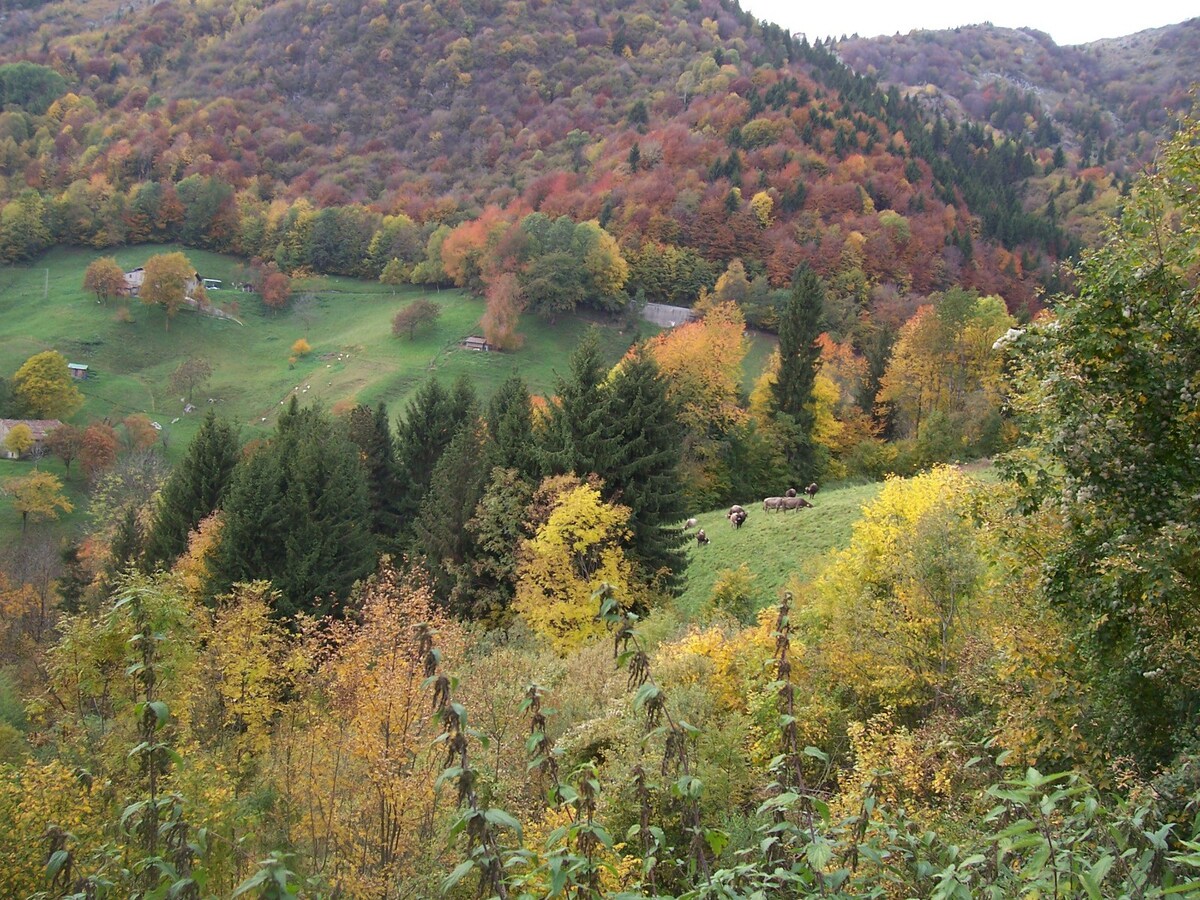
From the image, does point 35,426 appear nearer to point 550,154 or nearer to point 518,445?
point 518,445

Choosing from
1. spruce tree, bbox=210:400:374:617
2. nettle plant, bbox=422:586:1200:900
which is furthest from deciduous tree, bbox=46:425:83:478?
nettle plant, bbox=422:586:1200:900

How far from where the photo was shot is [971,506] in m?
13.6

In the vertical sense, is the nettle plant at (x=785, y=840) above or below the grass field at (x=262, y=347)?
above

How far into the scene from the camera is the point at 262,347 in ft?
326

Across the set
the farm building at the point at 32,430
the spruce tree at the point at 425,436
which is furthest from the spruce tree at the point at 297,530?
the farm building at the point at 32,430

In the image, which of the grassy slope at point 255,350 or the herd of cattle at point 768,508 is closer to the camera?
the herd of cattle at point 768,508

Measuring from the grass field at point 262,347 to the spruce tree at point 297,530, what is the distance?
1520 inches

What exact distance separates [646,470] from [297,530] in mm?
16621

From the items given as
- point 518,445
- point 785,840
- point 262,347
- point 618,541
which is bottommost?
point 262,347

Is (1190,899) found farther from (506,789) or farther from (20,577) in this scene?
(20,577)

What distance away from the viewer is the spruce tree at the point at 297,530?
3500 centimetres

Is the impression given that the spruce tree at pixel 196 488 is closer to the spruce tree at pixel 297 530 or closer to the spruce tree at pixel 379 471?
the spruce tree at pixel 297 530

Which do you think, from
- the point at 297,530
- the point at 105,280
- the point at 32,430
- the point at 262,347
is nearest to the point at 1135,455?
the point at 297,530

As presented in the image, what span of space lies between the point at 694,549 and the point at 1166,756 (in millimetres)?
27258
